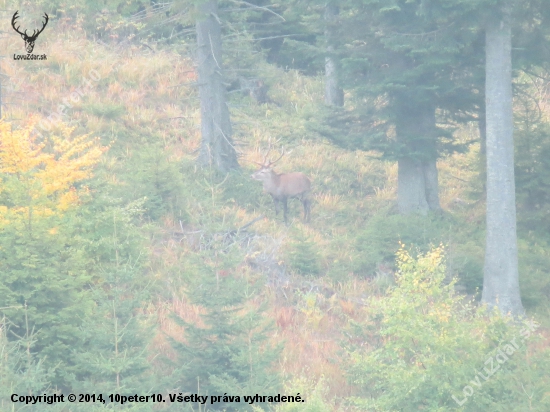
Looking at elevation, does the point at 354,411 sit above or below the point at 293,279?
below

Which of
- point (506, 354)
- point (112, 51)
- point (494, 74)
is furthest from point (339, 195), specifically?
point (506, 354)

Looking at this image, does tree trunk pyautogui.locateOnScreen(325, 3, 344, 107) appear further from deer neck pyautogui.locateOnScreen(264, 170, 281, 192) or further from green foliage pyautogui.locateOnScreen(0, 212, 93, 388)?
green foliage pyautogui.locateOnScreen(0, 212, 93, 388)

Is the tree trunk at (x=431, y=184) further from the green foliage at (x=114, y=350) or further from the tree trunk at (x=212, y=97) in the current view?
the green foliage at (x=114, y=350)

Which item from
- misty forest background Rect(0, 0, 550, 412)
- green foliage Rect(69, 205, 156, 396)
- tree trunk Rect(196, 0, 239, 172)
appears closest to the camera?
green foliage Rect(69, 205, 156, 396)

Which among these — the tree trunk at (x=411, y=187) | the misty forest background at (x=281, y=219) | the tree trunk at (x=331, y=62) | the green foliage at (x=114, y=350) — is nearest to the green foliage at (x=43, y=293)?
the misty forest background at (x=281, y=219)

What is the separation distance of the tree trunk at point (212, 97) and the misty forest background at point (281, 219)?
57 mm

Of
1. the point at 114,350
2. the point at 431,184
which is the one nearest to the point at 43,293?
the point at 114,350

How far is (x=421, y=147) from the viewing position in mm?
16312

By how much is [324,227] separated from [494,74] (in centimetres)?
596

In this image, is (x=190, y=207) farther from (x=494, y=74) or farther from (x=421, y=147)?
(x=494, y=74)

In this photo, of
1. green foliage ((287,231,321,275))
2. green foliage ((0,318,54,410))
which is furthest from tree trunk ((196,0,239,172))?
green foliage ((0,318,54,410))

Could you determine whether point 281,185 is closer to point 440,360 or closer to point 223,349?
point 223,349

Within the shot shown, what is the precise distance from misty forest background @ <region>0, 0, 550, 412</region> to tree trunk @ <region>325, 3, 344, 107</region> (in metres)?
0.13

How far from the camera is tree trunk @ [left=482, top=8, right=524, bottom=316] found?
13.0 m
